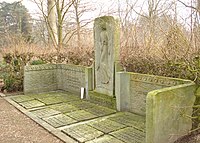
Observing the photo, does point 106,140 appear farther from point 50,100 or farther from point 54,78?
point 54,78

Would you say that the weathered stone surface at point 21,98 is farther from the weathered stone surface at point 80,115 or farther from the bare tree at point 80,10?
the bare tree at point 80,10

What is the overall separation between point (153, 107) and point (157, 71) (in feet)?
6.86

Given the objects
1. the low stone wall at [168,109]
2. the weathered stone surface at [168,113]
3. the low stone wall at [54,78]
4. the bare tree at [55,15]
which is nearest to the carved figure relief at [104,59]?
the low stone wall at [54,78]

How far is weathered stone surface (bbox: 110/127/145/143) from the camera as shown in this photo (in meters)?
4.10

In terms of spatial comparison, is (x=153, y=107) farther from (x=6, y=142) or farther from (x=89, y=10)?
(x=89, y=10)

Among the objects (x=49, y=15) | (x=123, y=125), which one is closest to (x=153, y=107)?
(x=123, y=125)

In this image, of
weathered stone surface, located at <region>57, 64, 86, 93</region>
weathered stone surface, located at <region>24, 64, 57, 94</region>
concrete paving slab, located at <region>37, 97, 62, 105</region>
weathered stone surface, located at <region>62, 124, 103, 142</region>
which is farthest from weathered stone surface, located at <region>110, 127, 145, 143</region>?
weathered stone surface, located at <region>24, 64, 57, 94</region>

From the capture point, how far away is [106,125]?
489 centimetres

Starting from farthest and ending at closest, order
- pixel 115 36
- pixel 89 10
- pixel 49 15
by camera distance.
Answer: pixel 89 10 < pixel 49 15 < pixel 115 36

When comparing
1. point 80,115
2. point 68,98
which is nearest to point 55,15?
point 68,98

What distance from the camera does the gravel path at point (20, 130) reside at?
14.0 feet

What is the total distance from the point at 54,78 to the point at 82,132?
4645mm

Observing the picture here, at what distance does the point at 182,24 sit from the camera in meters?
4.68

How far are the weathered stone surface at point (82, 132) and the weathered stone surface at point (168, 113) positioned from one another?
44.5 inches
